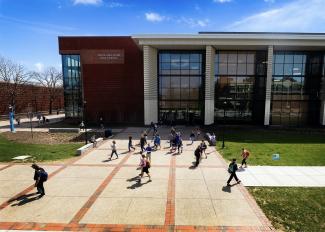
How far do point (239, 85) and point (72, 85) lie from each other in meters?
27.6

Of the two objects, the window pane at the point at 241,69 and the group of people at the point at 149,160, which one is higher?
the window pane at the point at 241,69

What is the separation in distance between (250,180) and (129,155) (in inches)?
359

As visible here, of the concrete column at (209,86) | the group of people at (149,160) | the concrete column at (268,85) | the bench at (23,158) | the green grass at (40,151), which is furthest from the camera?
the concrete column at (209,86)

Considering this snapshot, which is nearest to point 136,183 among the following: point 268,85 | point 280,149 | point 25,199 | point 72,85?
point 25,199

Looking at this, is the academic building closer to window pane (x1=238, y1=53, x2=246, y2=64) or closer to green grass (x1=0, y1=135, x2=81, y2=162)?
window pane (x1=238, y1=53, x2=246, y2=64)

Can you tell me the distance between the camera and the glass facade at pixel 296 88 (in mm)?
35281

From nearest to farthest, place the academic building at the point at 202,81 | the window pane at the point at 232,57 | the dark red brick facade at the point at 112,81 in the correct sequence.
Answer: the academic building at the point at 202,81 → the window pane at the point at 232,57 → the dark red brick facade at the point at 112,81

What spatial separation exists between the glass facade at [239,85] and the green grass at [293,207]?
998 inches

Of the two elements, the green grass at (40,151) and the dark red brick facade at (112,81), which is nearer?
the green grass at (40,151)

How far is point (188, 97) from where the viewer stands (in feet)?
120

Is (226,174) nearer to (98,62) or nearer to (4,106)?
(98,62)

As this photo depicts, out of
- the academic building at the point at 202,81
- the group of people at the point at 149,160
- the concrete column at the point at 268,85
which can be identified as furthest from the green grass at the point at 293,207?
the concrete column at the point at 268,85

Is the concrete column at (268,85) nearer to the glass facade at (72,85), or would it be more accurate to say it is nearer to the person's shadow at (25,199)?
the glass facade at (72,85)

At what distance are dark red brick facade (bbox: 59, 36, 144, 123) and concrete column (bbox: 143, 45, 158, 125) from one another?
12.0 ft
